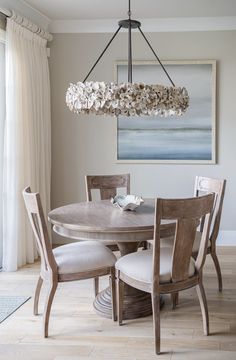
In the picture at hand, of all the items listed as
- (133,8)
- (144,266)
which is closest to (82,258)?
(144,266)

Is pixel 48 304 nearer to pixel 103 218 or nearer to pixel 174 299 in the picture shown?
pixel 103 218

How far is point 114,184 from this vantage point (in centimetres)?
418

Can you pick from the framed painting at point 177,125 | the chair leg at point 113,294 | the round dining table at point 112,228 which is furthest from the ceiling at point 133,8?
the chair leg at point 113,294

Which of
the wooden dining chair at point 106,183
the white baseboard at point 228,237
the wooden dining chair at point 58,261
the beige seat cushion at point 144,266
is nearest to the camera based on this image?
the beige seat cushion at point 144,266

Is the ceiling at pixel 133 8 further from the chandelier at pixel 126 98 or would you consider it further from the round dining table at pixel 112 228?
the round dining table at pixel 112 228

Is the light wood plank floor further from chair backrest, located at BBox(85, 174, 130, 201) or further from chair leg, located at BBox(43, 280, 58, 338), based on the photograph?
chair backrest, located at BBox(85, 174, 130, 201)

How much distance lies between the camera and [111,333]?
9.52 feet

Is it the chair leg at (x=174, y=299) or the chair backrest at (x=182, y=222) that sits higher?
the chair backrest at (x=182, y=222)

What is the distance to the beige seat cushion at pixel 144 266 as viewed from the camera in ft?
8.90

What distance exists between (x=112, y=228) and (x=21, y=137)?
1.88 m

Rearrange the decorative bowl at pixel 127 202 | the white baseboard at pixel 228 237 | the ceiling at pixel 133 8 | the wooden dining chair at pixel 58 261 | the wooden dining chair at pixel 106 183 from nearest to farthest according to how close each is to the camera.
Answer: the wooden dining chair at pixel 58 261
the decorative bowl at pixel 127 202
the wooden dining chair at pixel 106 183
the ceiling at pixel 133 8
the white baseboard at pixel 228 237

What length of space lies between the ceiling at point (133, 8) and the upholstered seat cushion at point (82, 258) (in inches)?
95.7

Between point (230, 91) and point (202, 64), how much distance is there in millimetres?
429

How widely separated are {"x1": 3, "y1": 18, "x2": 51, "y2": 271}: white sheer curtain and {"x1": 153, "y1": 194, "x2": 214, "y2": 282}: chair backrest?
1.98m
